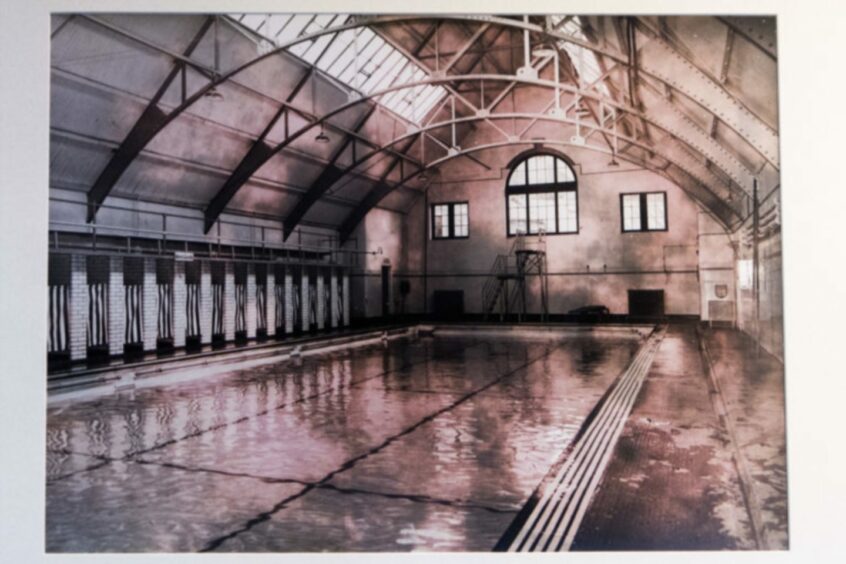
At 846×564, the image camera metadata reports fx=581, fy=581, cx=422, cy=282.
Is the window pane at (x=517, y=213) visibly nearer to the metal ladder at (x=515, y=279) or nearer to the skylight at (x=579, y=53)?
the metal ladder at (x=515, y=279)

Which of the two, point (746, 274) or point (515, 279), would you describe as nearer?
point (746, 274)

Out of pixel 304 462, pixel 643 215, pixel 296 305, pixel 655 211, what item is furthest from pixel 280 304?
pixel 655 211

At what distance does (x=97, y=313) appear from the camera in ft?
32.9

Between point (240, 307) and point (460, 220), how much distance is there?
440 inches

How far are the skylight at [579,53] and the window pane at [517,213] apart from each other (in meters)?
5.48

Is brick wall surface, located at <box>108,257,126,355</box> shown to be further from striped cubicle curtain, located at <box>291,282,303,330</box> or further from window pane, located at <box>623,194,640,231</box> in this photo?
window pane, located at <box>623,194,640,231</box>

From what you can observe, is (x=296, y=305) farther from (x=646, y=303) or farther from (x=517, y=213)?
(x=646, y=303)

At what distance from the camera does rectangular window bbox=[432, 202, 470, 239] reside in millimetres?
22203

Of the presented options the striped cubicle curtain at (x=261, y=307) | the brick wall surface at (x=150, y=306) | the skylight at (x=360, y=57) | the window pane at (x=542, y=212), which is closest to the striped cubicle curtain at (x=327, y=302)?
the striped cubicle curtain at (x=261, y=307)

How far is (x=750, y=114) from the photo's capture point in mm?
5008

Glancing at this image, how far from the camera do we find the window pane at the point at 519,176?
21203 mm

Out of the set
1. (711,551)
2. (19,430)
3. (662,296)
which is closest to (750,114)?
(711,551)

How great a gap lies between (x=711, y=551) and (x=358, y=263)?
55.4 feet

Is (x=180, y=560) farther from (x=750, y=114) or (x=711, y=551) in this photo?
(x=750, y=114)
